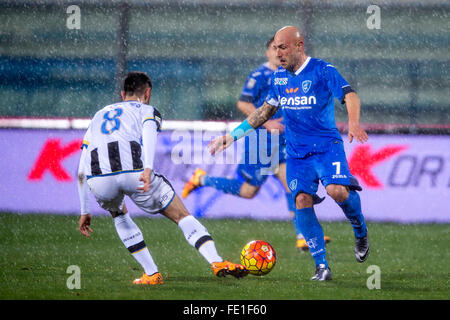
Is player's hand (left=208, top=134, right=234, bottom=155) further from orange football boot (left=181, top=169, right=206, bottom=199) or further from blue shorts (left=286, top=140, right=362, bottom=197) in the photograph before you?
orange football boot (left=181, top=169, right=206, bottom=199)

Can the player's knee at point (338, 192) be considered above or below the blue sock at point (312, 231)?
above

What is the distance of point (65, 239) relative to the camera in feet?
29.1

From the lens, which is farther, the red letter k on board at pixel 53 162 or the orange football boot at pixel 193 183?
the red letter k on board at pixel 53 162

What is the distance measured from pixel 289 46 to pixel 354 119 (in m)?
0.82

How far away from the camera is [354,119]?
5.97 meters

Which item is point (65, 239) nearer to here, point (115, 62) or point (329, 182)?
point (329, 182)

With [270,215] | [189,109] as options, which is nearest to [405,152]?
[270,215]

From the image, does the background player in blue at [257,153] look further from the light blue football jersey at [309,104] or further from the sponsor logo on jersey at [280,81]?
the light blue football jersey at [309,104]

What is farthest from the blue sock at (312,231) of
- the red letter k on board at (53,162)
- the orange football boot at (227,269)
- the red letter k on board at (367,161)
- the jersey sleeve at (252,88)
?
the red letter k on board at (53,162)

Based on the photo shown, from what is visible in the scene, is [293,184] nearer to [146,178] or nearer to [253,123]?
[253,123]

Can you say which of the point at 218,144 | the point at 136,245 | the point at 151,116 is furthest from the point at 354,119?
the point at 136,245

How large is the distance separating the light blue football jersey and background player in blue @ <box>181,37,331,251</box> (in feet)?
6.45

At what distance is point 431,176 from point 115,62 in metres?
5.19

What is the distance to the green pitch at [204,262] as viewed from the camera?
5.77 metres
